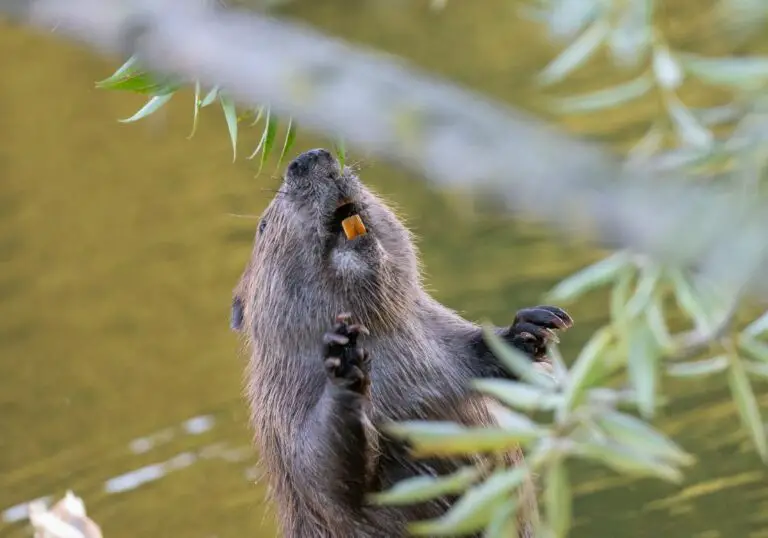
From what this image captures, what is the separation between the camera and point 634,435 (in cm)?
139

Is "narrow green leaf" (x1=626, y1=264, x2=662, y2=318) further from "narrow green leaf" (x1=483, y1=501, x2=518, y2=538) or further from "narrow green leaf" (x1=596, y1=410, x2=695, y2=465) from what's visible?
"narrow green leaf" (x1=483, y1=501, x2=518, y2=538)

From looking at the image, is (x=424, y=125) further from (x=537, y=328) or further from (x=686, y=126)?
(x=537, y=328)

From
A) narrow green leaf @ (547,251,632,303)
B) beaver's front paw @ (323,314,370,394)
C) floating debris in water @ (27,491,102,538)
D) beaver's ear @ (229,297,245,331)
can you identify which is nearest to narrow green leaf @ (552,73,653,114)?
narrow green leaf @ (547,251,632,303)

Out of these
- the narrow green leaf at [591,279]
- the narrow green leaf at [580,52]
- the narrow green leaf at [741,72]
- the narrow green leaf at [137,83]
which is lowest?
the narrow green leaf at [591,279]

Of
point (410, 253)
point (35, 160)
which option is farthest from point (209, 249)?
point (410, 253)

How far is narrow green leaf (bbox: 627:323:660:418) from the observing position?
4.25 ft

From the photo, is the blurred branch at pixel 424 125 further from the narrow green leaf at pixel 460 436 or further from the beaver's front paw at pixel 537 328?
the beaver's front paw at pixel 537 328

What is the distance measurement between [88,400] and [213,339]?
0.79m

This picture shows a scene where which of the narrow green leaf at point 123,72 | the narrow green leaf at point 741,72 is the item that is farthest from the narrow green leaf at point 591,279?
the narrow green leaf at point 123,72

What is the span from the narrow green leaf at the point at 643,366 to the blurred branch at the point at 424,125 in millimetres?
342

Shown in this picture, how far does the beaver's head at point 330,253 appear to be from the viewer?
10.1 ft

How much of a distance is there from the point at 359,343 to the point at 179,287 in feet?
17.4

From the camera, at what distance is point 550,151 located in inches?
34.2

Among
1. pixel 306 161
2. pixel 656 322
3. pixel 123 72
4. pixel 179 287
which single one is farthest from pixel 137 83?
pixel 179 287
